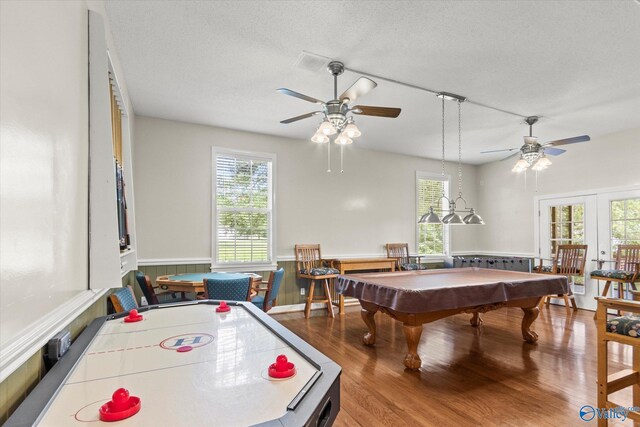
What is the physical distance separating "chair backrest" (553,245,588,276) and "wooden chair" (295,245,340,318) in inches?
143

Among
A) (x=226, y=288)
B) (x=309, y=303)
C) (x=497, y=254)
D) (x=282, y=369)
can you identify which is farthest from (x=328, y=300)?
(x=282, y=369)

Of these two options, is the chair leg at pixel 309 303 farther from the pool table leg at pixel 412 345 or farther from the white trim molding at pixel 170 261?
the pool table leg at pixel 412 345

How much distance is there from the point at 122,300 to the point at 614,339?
3.22 meters

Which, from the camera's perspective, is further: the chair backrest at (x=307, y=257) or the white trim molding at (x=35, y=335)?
the chair backrest at (x=307, y=257)

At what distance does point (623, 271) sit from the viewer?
483cm

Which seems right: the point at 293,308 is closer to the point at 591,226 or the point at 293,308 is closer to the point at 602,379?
the point at 602,379

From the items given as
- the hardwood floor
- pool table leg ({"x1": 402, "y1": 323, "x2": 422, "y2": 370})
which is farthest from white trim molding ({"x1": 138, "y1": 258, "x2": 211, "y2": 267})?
pool table leg ({"x1": 402, "y1": 323, "x2": 422, "y2": 370})

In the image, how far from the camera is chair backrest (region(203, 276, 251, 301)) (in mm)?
3061

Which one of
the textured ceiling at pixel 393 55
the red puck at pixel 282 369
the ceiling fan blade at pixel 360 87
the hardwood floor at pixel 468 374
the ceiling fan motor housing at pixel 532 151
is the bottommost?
the hardwood floor at pixel 468 374

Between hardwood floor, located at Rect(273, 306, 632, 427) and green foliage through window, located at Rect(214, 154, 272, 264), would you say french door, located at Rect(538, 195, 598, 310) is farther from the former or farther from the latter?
green foliage through window, located at Rect(214, 154, 272, 264)

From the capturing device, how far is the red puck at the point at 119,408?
2.66 feet

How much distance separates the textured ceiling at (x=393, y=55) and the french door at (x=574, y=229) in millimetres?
1616

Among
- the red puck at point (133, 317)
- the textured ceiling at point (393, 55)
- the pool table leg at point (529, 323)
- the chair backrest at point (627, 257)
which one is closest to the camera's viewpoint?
the red puck at point (133, 317)

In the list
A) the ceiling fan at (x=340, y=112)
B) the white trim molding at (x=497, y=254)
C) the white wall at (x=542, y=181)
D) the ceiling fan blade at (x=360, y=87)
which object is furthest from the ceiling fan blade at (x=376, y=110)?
the white trim molding at (x=497, y=254)
